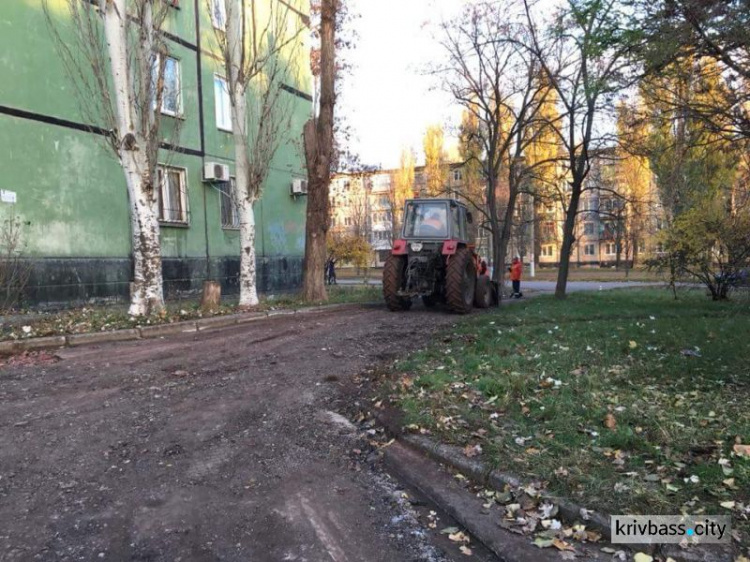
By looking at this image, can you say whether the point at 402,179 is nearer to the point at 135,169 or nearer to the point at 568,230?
the point at 568,230

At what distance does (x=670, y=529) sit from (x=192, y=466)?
10.7ft

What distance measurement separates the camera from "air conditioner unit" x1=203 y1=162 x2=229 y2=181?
16.4m

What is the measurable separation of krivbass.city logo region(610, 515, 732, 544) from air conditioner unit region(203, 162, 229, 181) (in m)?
15.7

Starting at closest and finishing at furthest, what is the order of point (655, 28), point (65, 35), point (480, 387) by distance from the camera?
point (480, 387), point (655, 28), point (65, 35)

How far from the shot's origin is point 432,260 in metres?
12.8

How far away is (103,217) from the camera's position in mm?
13461

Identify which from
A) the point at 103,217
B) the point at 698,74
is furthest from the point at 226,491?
the point at 103,217

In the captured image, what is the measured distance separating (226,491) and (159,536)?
61 cm

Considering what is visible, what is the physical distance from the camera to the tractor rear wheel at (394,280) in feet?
41.1

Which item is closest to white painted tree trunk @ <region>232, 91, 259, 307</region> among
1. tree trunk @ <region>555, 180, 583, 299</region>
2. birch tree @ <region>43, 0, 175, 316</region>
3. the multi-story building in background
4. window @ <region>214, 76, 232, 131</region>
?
birch tree @ <region>43, 0, 175, 316</region>

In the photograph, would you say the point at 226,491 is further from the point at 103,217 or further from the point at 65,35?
the point at 65,35

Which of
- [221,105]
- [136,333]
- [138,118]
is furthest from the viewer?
[221,105]

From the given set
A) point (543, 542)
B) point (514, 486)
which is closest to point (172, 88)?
point (514, 486)

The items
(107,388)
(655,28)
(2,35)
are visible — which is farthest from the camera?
(2,35)
